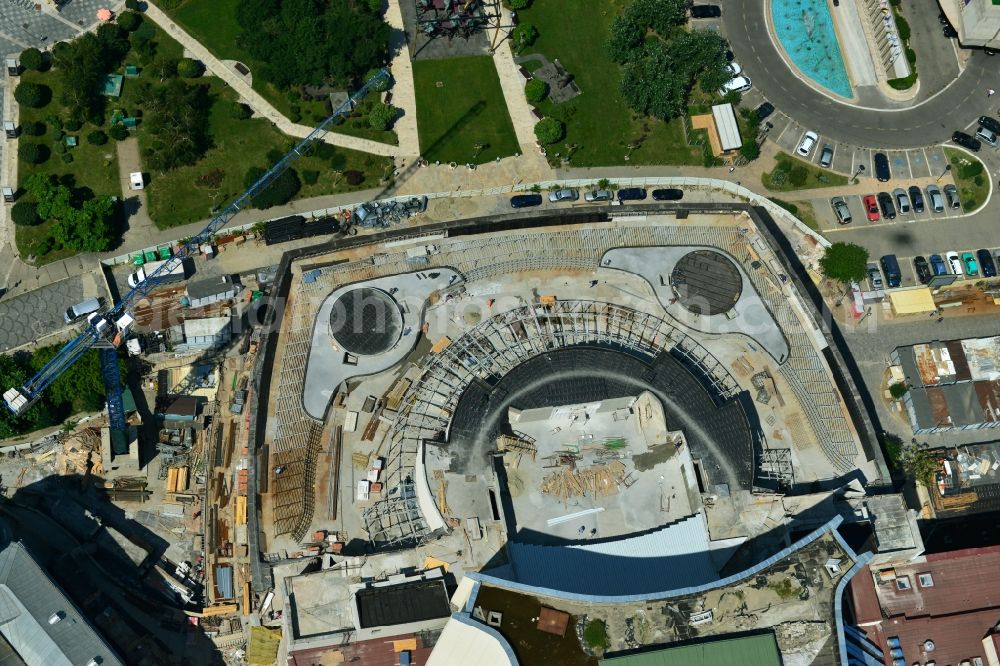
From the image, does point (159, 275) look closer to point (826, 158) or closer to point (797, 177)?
point (797, 177)

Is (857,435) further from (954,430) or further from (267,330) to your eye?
(267,330)

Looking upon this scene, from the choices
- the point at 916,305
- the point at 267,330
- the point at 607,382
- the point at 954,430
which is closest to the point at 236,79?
the point at 267,330

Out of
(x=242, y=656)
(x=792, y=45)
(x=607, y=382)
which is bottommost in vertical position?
(x=242, y=656)

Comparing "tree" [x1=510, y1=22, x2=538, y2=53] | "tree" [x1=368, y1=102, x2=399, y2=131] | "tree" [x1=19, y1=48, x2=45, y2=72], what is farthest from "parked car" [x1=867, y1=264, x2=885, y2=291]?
"tree" [x1=19, y1=48, x2=45, y2=72]

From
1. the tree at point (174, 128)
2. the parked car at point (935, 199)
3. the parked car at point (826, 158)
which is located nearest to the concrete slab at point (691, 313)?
the parked car at point (826, 158)

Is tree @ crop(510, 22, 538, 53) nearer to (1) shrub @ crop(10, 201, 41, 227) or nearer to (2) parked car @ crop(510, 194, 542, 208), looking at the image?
(2) parked car @ crop(510, 194, 542, 208)

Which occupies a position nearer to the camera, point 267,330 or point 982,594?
point 982,594

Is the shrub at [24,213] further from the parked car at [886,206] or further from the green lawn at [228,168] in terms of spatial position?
the parked car at [886,206]
